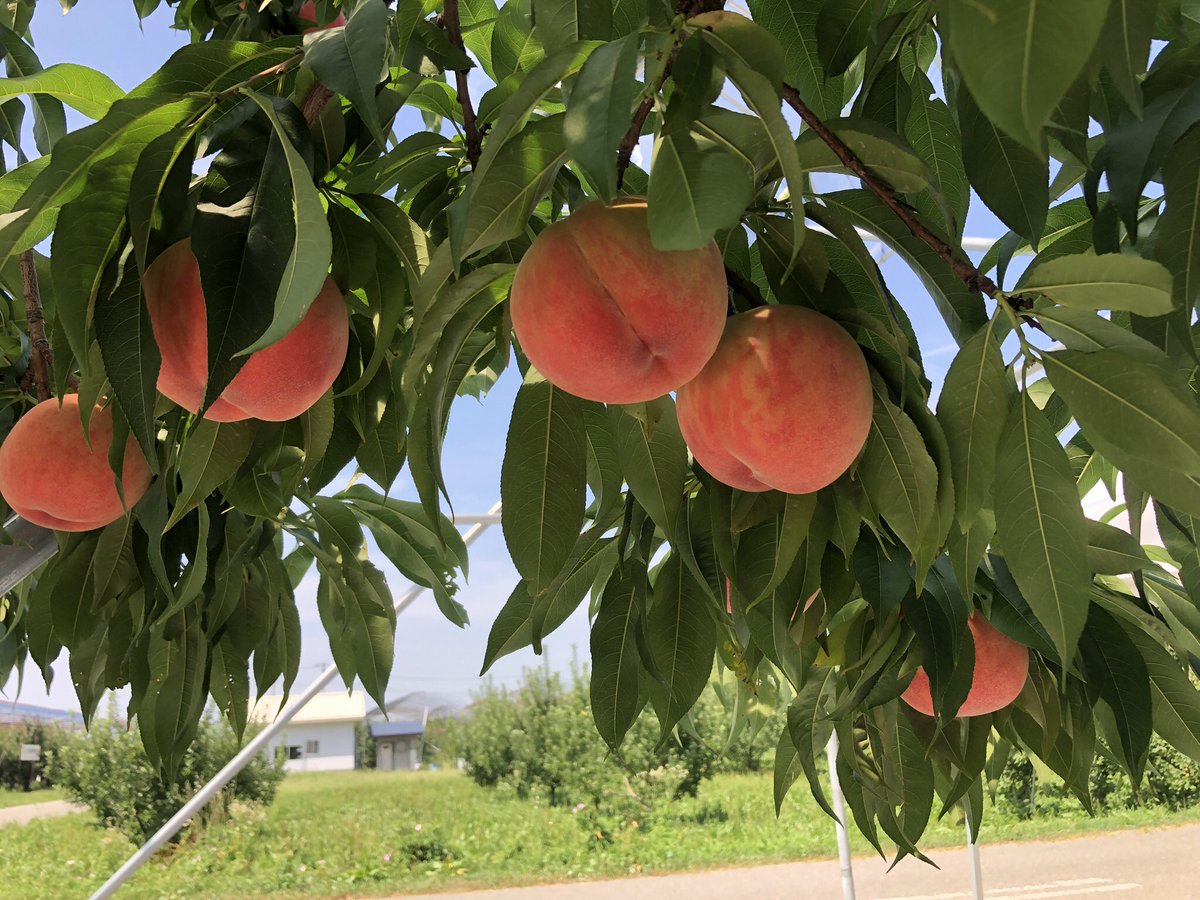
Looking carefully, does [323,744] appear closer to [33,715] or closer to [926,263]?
[33,715]

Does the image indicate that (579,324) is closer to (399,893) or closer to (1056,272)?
(1056,272)

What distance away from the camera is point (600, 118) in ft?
0.78

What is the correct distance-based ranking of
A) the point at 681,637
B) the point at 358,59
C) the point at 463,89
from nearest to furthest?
1. the point at 358,59
2. the point at 463,89
3. the point at 681,637

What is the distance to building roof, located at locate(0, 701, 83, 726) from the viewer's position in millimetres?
6402

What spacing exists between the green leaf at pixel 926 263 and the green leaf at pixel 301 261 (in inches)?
7.6

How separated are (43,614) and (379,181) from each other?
37 centimetres

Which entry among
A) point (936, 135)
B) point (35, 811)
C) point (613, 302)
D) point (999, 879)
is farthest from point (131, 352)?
point (35, 811)

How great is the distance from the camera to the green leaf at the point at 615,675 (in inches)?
19.6

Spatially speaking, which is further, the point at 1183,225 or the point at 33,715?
the point at 33,715

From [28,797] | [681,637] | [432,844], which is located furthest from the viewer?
[28,797]

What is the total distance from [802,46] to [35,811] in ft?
23.6

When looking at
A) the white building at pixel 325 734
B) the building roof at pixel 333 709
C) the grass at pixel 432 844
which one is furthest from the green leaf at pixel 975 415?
the building roof at pixel 333 709

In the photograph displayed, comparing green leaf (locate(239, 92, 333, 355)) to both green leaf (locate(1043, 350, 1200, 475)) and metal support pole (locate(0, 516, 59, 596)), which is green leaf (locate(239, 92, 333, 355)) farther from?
metal support pole (locate(0, 516, 59, 596))

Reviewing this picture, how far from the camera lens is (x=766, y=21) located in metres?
0.44
